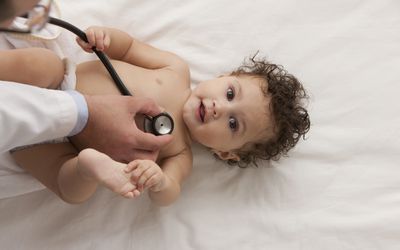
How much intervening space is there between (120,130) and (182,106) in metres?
0.22

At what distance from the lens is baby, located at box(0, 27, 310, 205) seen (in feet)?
3.88

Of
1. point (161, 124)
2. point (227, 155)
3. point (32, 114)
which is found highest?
point (32, 114)

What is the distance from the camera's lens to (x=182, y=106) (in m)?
1.33

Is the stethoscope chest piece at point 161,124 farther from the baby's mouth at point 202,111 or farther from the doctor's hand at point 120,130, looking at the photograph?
the baby's mouth at point 202,111

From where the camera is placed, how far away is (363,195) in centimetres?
133

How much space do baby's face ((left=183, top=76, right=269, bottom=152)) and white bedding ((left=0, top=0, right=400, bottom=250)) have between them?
0.11 meters

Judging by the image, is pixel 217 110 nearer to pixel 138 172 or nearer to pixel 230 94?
pixel 230 94

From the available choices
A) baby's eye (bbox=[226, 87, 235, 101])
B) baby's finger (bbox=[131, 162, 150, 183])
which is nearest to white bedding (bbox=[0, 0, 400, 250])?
baby's eye (bbox=[226, 87, 235, 101])

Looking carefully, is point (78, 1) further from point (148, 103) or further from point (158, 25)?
point (148, 103)

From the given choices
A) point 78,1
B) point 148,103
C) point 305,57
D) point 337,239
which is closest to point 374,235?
point 337,239

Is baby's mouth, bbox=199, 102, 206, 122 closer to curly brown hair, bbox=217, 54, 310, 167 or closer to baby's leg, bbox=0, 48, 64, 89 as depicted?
curly brown hair, bbox=217, 54, 310, 167

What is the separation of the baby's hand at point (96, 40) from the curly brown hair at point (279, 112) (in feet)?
1.07

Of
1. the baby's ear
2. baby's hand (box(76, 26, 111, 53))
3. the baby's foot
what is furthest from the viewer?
the baby's ear

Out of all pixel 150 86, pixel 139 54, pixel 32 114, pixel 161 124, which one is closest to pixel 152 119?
pixel 161 124
